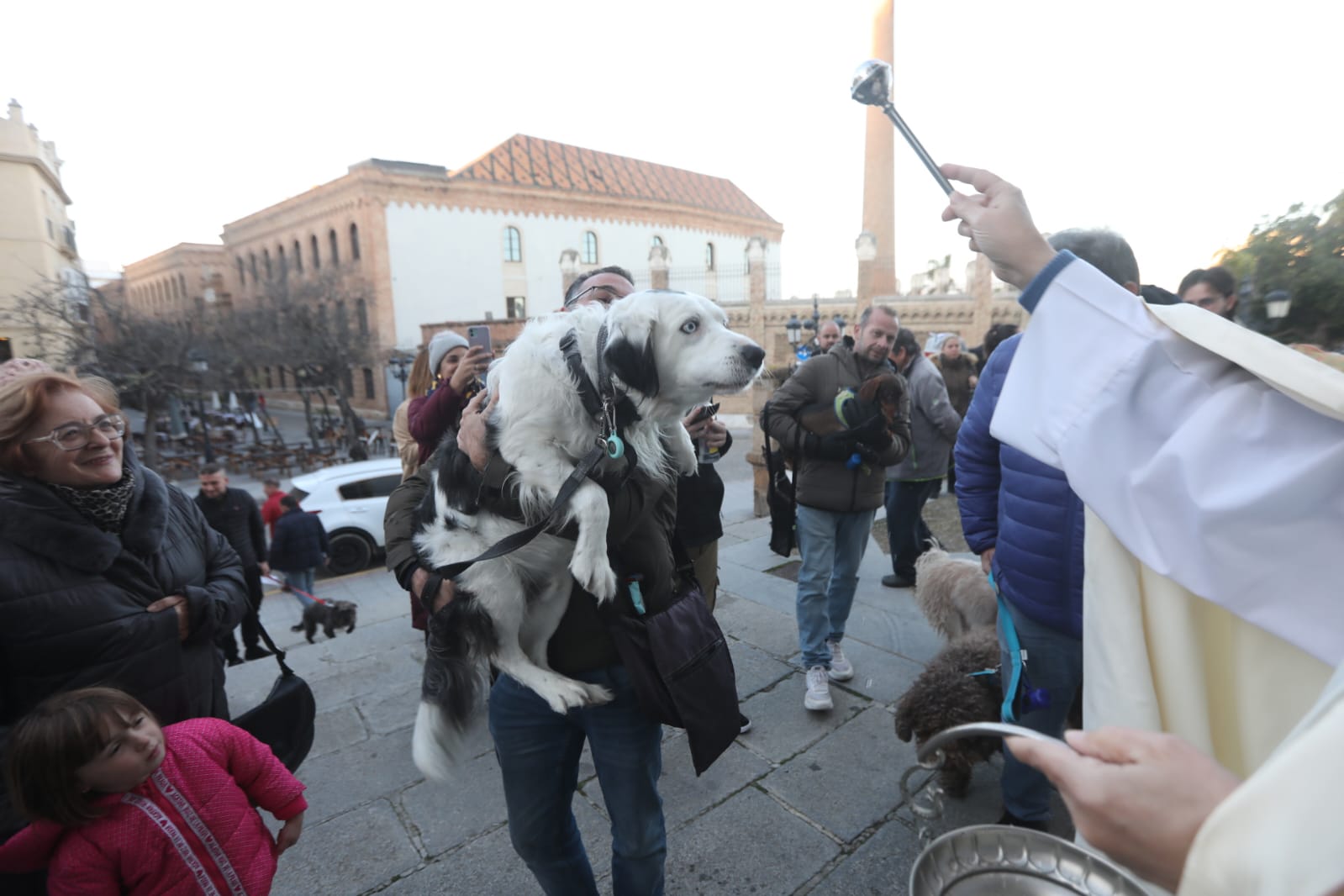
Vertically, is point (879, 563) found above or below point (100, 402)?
below

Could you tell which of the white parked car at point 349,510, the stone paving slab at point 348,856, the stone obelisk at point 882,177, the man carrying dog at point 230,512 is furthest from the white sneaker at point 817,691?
the stone obelisk at point 882,177

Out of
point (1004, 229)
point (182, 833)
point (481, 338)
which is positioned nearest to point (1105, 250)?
point (1004, 229)

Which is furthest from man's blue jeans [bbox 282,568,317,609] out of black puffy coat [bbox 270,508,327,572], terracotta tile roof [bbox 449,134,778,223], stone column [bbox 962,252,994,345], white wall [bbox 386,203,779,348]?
terracotta tile roof [bbox 449,134,778,223]

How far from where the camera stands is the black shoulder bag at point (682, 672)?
5.28 ft

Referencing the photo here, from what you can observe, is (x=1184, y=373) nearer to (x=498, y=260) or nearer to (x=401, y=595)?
(x=401, y=595)

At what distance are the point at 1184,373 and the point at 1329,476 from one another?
21cm

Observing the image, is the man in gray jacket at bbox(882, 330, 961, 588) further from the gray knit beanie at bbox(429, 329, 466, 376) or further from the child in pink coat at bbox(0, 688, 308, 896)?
the child in pink coat at bbox(0, 688, 308, 896)

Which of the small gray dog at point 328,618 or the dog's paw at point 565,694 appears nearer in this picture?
the dog's paw at point 565,694

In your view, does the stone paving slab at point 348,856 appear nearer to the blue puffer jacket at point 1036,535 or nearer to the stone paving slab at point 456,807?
the stone paving slab at point 456,807

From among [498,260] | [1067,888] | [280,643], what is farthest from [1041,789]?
[498,260]

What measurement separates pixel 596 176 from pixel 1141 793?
45.2 m

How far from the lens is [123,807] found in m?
1.58

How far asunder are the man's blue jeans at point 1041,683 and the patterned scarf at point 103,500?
2851 millimetres

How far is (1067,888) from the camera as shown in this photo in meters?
1.14
